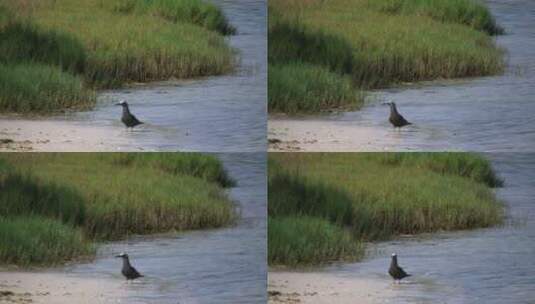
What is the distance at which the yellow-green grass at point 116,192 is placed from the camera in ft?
18.5

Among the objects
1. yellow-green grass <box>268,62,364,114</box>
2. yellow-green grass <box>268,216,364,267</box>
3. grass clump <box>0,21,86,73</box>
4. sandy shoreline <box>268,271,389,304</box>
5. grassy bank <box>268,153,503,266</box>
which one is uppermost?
grass clump <box>0,21,86,73</box>

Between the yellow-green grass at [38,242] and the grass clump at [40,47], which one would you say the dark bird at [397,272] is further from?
the grass clump at [40,47]

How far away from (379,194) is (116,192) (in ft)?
3.99

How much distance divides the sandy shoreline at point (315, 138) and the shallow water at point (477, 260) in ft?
1.53

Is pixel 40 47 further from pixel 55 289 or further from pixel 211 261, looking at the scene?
pixel 211 261

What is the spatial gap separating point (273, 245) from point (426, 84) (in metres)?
1.03

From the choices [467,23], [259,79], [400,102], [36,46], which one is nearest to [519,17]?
[467,23]

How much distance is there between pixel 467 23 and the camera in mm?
5793

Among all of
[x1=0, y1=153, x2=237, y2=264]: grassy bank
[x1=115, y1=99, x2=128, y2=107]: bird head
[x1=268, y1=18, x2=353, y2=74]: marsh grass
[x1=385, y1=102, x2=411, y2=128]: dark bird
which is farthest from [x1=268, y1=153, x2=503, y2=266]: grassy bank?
[x1=115, y1=99, x2=128, y2=107]: bird head

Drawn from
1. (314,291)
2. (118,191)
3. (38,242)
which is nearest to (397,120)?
(314,291)

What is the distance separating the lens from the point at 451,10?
5805 mm

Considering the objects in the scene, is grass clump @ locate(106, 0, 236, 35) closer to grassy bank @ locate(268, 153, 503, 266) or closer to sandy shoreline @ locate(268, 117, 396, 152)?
sandy shoreline @ locate(268, 117, 396, 152)

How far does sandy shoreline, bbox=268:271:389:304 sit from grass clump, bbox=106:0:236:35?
3.86 feet

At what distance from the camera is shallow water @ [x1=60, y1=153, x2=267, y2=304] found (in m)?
5.60
